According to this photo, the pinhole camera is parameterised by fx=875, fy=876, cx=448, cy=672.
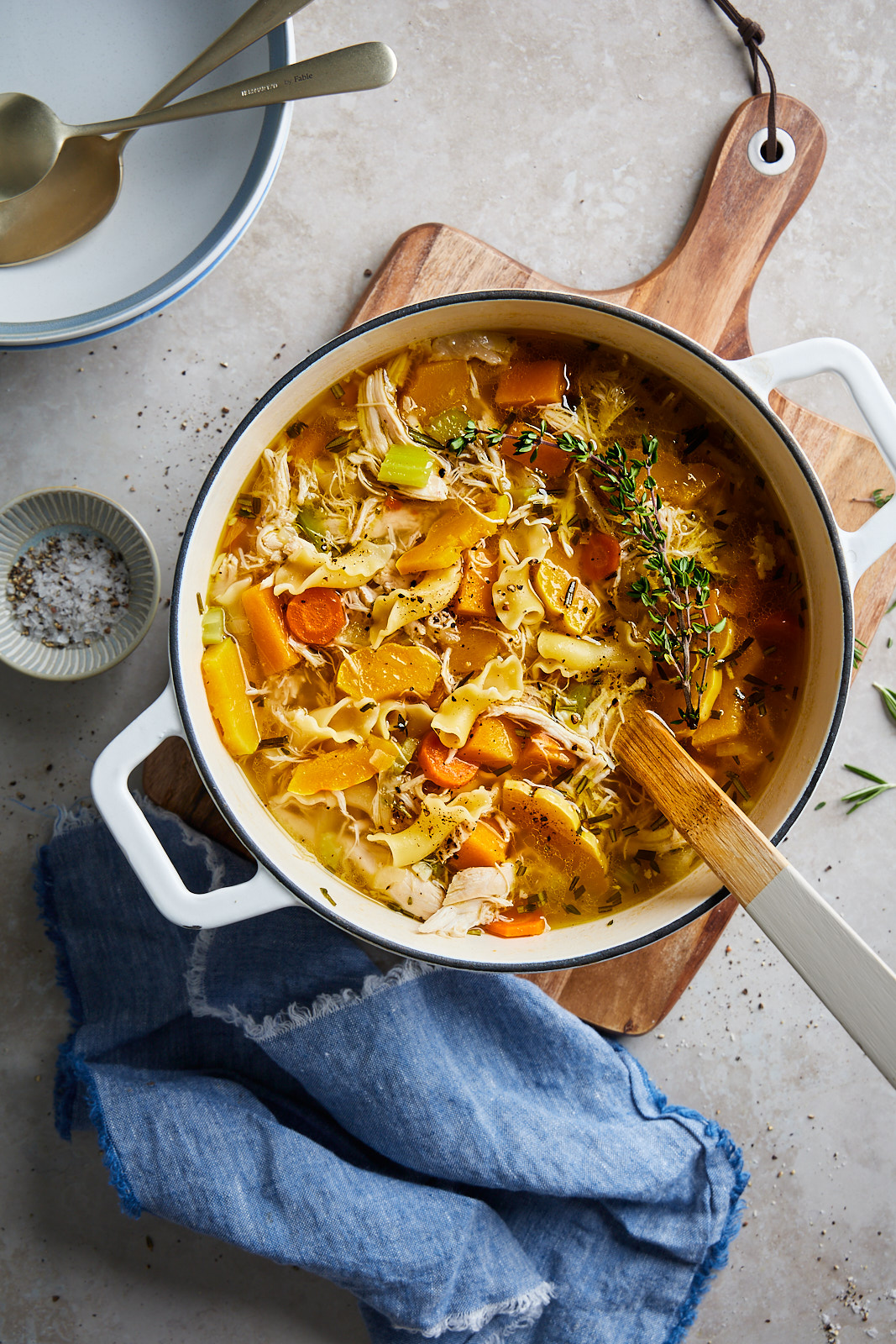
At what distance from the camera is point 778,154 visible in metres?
2.86

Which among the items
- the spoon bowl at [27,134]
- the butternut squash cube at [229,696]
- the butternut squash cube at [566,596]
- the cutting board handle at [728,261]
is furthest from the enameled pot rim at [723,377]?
the spoon bowl at [27,134]

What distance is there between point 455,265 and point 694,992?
2608 mm

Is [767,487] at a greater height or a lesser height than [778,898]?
greater

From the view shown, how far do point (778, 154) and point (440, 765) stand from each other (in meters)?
2.27

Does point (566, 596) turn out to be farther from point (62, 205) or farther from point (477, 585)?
point (62, 205)

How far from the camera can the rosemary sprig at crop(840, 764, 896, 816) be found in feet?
10.1

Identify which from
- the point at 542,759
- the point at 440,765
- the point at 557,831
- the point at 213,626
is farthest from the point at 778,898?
the point at 213,626

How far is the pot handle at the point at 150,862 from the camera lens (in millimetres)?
2326

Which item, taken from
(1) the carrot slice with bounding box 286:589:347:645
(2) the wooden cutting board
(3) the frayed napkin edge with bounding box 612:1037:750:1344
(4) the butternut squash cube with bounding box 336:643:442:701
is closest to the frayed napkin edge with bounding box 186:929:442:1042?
(2) the wooden cutting board

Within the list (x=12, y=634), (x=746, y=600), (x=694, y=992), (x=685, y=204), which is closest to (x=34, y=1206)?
(x=12, y=634)

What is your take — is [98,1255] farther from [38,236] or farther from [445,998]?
[38,236]

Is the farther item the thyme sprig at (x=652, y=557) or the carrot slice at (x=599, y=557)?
the carrot slice at (x=599, y=557)

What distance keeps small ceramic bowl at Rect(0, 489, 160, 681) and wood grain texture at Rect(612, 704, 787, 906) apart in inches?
63.6

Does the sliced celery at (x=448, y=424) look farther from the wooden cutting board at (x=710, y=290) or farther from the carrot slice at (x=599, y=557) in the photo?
the carrot slice at (x=599, y=557)
